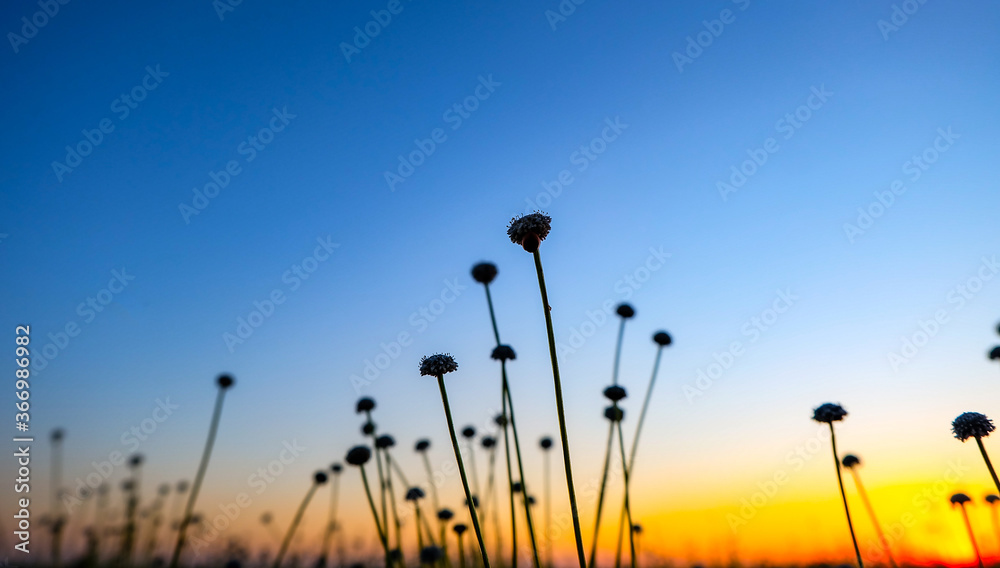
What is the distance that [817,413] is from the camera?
211 inches

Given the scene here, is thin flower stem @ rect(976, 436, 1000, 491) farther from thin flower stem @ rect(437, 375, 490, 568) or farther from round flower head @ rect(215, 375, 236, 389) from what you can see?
round flower head @ rect(215, 375, 236, 389)

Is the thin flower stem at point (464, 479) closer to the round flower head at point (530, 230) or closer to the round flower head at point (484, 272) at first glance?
the round flower head at point (530, 230)

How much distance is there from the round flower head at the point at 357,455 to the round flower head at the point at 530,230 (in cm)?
300

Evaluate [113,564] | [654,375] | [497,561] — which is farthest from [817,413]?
[113,564]

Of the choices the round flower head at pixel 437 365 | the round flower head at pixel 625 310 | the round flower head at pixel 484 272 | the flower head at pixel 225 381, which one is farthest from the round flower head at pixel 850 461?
the flower head at pixel 225 381

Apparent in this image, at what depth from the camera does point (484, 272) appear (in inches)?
217

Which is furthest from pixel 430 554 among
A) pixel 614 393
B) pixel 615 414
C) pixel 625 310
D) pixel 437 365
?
pixel 625 310

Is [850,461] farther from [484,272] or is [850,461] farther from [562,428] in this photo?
[562,428]

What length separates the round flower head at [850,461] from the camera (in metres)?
6.29

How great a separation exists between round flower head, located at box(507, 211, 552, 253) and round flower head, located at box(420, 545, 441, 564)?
375 cm

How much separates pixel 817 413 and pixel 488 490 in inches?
149

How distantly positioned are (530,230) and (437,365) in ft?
4.06

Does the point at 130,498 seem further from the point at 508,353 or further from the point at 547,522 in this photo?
the point at 508,353

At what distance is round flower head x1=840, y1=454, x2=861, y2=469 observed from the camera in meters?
6.29
